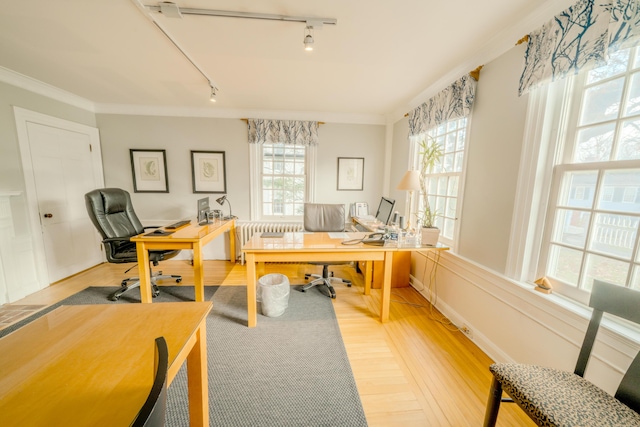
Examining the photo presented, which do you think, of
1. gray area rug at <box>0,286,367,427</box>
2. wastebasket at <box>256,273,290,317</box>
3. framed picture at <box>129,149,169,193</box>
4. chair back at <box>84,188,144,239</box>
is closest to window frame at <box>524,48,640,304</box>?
gray area rug at <box>0,286,367,427</box>

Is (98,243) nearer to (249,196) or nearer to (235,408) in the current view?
(249,196)

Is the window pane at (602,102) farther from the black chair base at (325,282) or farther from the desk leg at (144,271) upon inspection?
the desk leg at (144,271)

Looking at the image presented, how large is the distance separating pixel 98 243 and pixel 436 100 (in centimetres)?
513

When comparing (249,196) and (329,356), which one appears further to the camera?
(249,196)

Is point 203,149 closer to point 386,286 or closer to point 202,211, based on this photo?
point 202,211

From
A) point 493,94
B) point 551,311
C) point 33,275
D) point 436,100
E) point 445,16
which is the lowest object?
point 33,275

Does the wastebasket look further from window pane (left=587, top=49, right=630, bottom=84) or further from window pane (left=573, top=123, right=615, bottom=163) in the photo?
window pane (left=587, top=49, right=630, bottom=84)

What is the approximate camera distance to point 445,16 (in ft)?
5.02

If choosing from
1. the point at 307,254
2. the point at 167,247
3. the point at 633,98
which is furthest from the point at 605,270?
the point at 167,247

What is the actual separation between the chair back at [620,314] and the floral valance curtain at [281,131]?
3.36 meters

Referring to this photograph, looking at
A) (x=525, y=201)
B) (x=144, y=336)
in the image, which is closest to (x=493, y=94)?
(x=525, y=201)

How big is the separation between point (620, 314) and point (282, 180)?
364cm

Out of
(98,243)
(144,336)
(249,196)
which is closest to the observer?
(144,336)

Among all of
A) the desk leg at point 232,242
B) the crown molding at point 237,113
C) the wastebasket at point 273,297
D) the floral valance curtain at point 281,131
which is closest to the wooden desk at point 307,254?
the wastebasket at point 273,297
